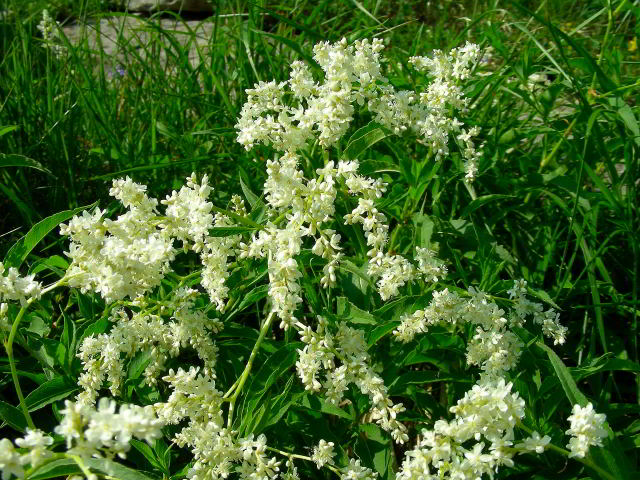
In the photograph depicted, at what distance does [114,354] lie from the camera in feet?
7.13

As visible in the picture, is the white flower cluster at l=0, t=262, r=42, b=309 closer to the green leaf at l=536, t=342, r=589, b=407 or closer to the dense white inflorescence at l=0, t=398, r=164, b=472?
the dense white inflorescence at l=0, t=398, r=164, b=472

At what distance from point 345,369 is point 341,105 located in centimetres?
82

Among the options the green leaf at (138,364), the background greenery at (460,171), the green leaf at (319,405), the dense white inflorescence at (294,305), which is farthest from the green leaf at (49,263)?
the green leaf at (319,405)

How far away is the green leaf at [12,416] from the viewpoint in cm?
213

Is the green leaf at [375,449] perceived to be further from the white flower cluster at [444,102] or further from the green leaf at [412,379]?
the white flower cluster at [444,102]

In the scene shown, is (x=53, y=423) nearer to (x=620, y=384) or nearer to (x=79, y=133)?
(x=79, y=133)

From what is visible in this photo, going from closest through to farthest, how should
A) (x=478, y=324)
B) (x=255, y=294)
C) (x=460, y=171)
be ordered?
(x=478, y=324), (x=255, y=294), (x=460, y=171)

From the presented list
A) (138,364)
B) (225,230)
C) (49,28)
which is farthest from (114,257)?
(49,28)

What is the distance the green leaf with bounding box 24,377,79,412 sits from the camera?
2228 millimetres

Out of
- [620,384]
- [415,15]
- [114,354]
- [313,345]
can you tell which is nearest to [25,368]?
[114,354]

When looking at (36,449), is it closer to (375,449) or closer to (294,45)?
(375,449)

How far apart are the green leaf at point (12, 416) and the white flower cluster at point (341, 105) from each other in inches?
42.3

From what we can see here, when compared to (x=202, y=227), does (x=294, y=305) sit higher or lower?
lower

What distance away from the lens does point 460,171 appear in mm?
2791
